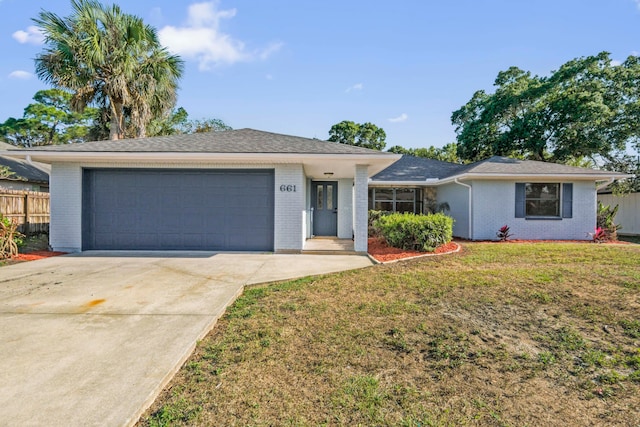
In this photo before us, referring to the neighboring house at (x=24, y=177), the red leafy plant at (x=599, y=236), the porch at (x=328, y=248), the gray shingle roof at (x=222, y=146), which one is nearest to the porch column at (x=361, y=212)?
the porch at (x=328, y=248)

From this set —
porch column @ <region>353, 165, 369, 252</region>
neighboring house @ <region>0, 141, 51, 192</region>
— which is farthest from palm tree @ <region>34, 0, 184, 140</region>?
porch column @ <region>353, 165, 369, 252</region>

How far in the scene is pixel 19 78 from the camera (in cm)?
2295

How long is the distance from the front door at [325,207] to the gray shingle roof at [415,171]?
3040 millimetres

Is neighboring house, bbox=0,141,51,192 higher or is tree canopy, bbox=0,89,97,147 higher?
tree canopy, bbox=0,89,97,147

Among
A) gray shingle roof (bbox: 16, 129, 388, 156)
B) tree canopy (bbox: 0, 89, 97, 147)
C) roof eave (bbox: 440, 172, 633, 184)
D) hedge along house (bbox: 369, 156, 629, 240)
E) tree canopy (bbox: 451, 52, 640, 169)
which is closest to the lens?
gray shingle roof (bbox: 16, 129, 388, 156)

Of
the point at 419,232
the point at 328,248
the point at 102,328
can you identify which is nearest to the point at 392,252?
the point at 419,232

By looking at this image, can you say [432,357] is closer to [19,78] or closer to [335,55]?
[335,55]

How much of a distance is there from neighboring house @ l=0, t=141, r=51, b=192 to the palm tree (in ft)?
12.5

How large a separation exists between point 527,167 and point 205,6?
1216cm

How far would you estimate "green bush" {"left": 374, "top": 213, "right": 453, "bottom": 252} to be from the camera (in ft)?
29.2

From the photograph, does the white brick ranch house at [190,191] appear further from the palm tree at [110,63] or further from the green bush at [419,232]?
the palm tree at [110,63]

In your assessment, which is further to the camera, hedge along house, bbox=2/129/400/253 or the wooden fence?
the wooden fence

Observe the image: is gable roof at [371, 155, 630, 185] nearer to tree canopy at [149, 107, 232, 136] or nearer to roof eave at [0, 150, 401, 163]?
roof eave at [0, 150, 401, 163]

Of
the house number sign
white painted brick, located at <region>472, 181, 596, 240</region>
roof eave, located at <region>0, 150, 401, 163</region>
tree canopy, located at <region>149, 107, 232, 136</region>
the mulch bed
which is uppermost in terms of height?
tree canopy, located at <region>149, 107, 232, 136</region>
